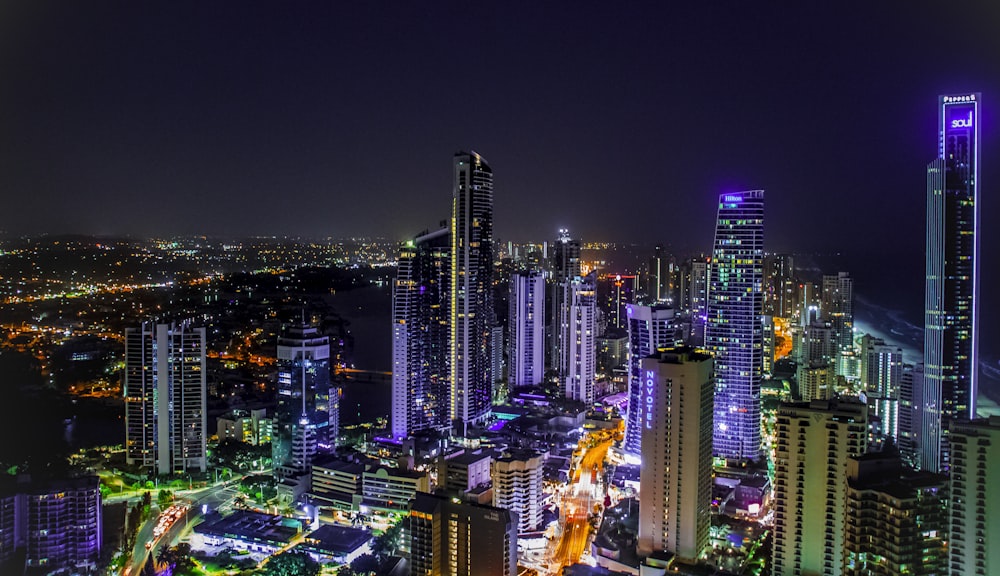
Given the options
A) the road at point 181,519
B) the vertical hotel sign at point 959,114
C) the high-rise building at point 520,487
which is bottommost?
the road at point 181,519

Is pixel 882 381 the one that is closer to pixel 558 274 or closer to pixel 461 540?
pixel 558 274

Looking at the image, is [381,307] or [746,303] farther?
[381,307]

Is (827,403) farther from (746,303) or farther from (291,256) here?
(291,256)

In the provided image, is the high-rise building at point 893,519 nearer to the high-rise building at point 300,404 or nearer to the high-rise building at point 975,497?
the high-rise building at point 975,497

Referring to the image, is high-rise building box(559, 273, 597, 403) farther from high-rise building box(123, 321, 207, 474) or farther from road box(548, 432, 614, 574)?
high-rise building box(123, 321, 207, 474)

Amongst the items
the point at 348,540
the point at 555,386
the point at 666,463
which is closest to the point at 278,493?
the point at 348,540

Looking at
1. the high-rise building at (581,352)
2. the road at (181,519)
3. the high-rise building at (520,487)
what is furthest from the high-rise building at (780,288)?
the road at (181,519)
